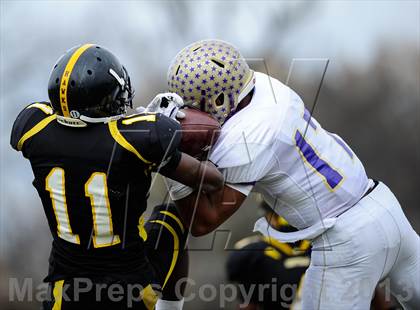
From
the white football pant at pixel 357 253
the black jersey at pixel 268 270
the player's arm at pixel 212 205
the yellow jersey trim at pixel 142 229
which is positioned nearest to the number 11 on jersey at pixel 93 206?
the yellow jersey trim at pixel 142 229

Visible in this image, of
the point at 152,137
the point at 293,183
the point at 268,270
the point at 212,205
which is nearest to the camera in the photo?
the point at 152,137

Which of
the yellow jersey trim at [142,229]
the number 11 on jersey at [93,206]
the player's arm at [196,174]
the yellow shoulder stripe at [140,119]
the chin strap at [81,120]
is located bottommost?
the yellow jersey trim at [142,229]

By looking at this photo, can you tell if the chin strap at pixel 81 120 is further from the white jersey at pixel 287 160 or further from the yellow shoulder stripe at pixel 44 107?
the white jersey at pixel 287 160

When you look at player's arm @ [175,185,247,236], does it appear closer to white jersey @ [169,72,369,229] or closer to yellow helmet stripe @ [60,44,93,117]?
white jersey @ [169,72,369,229]

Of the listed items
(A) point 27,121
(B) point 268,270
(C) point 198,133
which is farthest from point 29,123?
(B) point 268,270

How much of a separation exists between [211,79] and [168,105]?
0.25 m

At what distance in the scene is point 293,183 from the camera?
3.49 m

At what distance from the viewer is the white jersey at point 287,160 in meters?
3.37

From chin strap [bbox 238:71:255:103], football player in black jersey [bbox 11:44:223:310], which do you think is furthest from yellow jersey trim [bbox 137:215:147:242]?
→ chin strap [bbox 238:71:255:103]

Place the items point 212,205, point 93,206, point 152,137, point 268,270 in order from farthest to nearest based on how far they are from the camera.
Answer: point 268,270 → point 212,205 → point 93,206 → point 152,137

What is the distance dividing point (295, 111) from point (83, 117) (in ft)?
3.34

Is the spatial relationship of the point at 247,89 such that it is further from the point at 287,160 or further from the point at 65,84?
the point at 65,84

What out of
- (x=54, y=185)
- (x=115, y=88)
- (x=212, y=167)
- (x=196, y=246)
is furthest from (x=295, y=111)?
(x=196, y=246)

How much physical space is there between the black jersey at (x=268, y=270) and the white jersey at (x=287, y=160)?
1219mm
